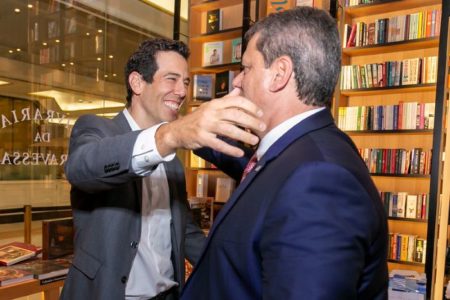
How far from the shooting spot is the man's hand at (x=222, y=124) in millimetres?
872

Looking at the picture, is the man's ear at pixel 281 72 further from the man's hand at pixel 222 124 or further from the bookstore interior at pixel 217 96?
the bookstore interior at pixel 217 96

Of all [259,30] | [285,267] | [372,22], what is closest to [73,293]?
[285,267]

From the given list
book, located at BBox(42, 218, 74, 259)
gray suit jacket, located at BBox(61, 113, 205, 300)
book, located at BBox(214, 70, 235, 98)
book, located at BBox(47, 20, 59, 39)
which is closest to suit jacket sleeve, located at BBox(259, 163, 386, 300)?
gray suit jacket, located at BBox(61, 113, 205, 300)

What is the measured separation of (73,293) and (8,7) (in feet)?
17.1

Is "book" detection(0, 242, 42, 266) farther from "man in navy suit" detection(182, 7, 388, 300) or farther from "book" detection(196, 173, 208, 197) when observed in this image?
"book" detection(196, 173, 208, 197)

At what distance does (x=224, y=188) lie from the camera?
455cm

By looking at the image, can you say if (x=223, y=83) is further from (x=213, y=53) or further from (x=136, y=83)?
(x=136, y=83)

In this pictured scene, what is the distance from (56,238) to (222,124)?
1.79m

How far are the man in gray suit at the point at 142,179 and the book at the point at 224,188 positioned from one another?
2627 mm

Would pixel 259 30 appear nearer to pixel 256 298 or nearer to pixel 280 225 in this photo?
pixel 280 225

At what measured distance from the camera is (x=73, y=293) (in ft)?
4.62

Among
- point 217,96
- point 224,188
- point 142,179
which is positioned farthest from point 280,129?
point 224,188

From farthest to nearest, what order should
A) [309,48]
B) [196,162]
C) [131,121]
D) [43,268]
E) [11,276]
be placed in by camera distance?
[196,162]
[43,268]
[11,276]
[131,121]
[309,48]

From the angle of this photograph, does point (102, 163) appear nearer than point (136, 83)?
Yes
